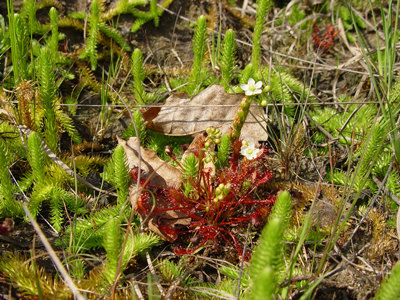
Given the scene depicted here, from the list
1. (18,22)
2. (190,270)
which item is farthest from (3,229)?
(18,22)

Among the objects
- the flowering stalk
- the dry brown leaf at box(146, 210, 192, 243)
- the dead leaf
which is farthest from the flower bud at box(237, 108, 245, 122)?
the dry brown leaf at box(146, 210, 192, 243)

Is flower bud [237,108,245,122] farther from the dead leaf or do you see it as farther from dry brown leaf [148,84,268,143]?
the dead leaf

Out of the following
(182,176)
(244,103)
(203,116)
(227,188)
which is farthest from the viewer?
(203,116)

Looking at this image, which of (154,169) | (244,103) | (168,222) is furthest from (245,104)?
(168,222)

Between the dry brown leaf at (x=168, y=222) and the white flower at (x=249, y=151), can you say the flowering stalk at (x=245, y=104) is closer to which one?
the white flower at (x=249, y=151)

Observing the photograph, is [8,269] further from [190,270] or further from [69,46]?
[69,46]

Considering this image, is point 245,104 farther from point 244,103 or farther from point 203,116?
point 203,116
